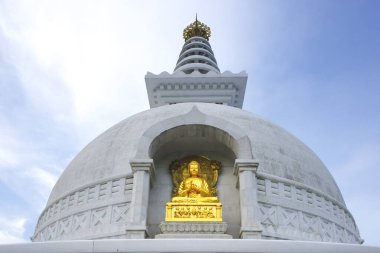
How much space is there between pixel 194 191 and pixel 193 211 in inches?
36.5

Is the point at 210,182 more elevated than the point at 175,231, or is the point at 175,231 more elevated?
the point at 210,182

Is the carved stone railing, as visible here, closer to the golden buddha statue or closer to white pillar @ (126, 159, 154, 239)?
white pillar @ (126, 159, 154, 239)


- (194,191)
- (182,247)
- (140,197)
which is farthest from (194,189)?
(182,247)

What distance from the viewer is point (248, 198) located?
1180cm

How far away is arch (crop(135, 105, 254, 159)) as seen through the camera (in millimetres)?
12742

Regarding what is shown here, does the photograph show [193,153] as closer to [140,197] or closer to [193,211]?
[193,211]

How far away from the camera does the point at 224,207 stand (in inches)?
515

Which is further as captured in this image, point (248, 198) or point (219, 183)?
point (219, 183)

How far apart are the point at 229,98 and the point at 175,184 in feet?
49.3

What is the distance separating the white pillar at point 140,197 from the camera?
440 inches

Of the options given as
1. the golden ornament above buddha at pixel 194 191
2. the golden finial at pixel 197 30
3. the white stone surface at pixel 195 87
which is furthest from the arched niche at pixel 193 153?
the golden finial at pixel 197 30

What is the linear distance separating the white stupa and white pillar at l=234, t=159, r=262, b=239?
0.03 metres

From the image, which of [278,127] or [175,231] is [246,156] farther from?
[278,127]

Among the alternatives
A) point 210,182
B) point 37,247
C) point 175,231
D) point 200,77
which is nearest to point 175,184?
point 210,182
